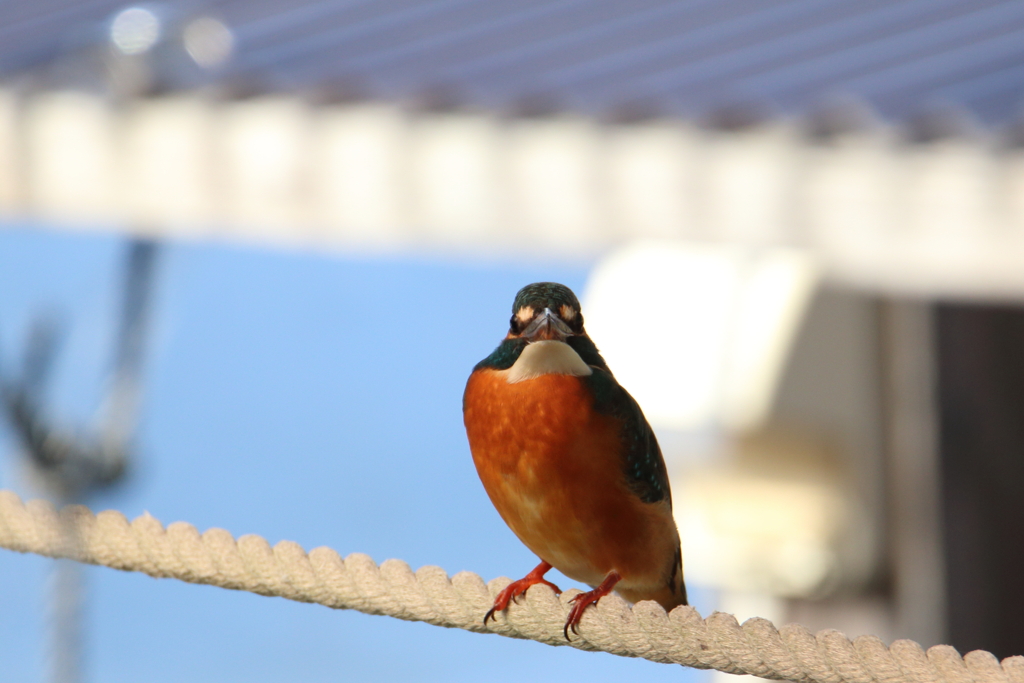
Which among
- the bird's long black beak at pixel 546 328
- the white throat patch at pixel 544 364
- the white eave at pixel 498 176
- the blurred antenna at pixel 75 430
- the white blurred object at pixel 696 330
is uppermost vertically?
the white blurred object at pixel 696 330

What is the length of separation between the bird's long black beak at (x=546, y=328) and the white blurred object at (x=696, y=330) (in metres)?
3.05

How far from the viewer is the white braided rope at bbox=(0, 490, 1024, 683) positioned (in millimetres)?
783

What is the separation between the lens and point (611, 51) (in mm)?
2570

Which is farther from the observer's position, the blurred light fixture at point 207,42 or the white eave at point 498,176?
the blurred light fixture at point 207,42

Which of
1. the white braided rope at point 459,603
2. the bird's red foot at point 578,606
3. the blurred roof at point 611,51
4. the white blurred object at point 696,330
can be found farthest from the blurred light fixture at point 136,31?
the white blurred object at point 696,330

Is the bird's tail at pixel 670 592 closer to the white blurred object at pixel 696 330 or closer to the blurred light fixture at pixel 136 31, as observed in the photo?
the blurred light fixture at pixel 136 31

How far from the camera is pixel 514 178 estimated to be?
212 centimetres

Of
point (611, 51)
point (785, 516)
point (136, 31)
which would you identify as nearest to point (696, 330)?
point (785, 516)

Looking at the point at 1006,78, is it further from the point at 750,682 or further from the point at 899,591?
the point at 750,682

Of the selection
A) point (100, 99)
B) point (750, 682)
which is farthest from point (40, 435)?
point (750, 682)

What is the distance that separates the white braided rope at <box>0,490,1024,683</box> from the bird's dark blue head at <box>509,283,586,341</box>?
202mm

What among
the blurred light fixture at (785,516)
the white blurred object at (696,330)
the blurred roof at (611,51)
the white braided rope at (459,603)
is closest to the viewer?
the white braided rope at (459,603)

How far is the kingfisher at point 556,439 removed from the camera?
0.91 meters

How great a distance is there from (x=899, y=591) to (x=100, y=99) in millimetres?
3309
